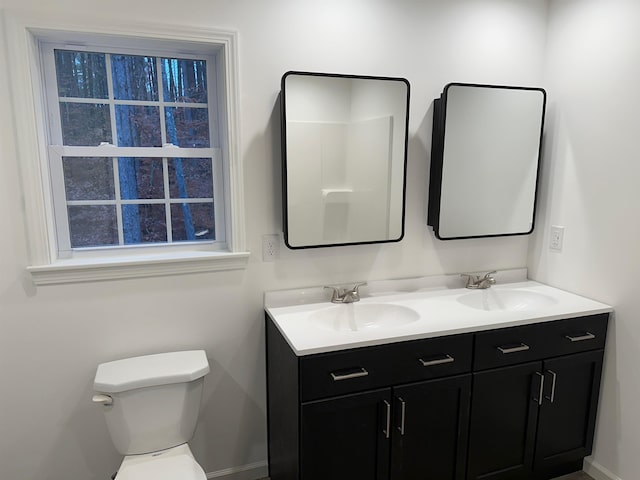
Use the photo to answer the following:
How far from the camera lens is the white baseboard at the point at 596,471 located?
205 cm

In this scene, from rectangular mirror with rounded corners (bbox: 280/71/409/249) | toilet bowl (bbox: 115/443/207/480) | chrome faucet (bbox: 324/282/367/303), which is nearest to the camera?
toilet bowl (bbox: 115/443/207/480)

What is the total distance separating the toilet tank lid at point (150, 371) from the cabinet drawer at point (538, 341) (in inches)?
45.5

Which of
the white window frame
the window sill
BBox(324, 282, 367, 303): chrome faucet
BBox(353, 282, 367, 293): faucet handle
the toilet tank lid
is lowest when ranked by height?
the toilet tank lid

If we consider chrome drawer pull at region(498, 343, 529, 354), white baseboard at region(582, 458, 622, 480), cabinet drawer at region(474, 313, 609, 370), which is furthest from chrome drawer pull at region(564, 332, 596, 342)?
white baseboard at region(582, 458, 622, 480)

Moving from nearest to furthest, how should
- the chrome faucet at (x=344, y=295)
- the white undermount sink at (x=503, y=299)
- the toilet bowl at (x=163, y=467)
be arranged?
the toilet bowl at (x=163, y=467), the chrome faucet at (x=344, y=295), the white undermount sink at (x=503, y=299)

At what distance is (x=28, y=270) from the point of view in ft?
5.48

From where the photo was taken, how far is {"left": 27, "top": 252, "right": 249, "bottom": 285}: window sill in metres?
1.71

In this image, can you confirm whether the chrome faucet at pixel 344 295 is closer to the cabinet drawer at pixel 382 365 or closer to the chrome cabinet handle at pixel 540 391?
the cabinet drawer at pixel 382 365

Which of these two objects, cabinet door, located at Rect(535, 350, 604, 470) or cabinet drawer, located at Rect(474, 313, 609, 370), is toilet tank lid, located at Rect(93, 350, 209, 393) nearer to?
cabinet drawer, located at Rect(474, 313, 609, 370)

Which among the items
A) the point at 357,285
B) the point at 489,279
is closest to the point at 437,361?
the point at 357,285

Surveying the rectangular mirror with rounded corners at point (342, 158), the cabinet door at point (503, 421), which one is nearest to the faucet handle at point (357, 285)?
the rectangular mirror with rounded corners at point (342, 158)

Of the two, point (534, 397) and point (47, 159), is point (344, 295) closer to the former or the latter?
point (534, 397)

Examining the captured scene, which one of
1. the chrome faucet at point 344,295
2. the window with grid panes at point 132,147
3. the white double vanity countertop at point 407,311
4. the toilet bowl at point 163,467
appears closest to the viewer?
the toilet bowl at point 163,467

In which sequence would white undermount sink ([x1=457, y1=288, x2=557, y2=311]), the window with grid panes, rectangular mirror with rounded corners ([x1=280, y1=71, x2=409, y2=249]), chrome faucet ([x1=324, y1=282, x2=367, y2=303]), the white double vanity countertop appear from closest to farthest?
the white double vanity countertop → the window with grid panes → rectangular mirror with rounded corners ([x1=280, y1=71, x2=409, y2=249]) → chrome faucet ([x1=324, y1=282, x2=367, y2=303]) → white undermount sink ([x1=457, y1=288, x2=557, y2=311])
